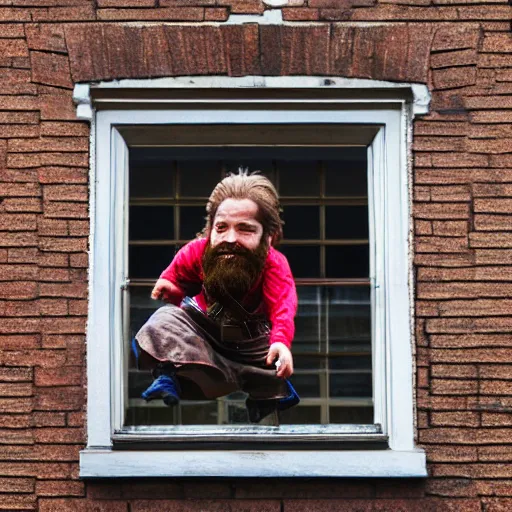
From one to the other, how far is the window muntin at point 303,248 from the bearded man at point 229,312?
Result: 38.4 inches

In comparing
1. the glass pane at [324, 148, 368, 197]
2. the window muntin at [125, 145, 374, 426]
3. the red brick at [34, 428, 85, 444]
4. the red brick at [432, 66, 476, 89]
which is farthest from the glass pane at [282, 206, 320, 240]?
the red brick at [34, 428, 85, 444]

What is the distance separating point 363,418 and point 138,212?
5.80ft

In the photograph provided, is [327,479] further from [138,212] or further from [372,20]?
[372,20]

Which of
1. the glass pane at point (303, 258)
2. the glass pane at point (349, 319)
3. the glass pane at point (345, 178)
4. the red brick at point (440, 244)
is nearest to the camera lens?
the red brick at point (440, 244)

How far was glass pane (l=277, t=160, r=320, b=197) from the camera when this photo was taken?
24.3 ft

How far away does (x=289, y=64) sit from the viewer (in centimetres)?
685

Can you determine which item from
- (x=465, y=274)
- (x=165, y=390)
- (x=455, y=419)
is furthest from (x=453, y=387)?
(x=165, y=390)

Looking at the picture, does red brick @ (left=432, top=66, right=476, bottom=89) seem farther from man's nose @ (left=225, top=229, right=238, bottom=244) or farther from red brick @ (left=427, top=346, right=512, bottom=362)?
man's nose @ (left=225, top=229, right=238, bottom=244)

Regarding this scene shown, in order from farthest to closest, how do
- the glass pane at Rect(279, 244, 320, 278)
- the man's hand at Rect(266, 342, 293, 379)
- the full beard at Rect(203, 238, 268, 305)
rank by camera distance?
the glass pane at Rect(279, 244, 320, 278), the full beard at Rect(203, 238, 268, 305), the man's hand at Rect(266, 342, 293, 379)

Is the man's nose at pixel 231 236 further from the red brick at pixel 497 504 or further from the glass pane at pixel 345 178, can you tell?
the red brick at pixel 497 504

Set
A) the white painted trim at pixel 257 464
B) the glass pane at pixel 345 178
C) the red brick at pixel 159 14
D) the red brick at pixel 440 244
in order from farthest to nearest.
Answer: the glass pane at pixel 345 178 → the red brick at pixel 159 14 → the red brick at pixel 440 244 → the white painted trim at pixel 257 464

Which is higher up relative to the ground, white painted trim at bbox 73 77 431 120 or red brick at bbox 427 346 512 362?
white painted trim at bbox 73 77 431 120

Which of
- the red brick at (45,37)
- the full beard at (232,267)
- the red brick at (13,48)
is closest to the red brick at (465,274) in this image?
the full beard at (232,267)

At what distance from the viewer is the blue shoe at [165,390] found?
19.9ft
